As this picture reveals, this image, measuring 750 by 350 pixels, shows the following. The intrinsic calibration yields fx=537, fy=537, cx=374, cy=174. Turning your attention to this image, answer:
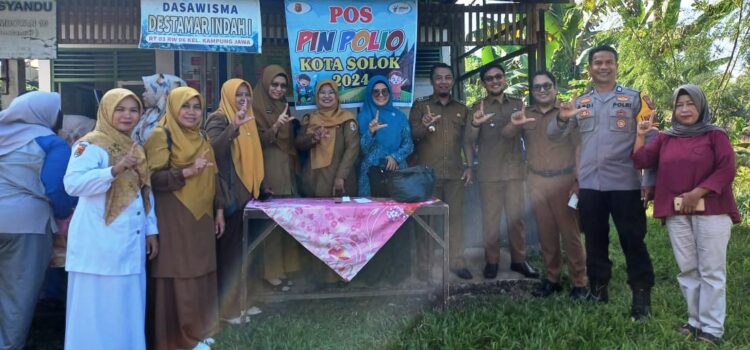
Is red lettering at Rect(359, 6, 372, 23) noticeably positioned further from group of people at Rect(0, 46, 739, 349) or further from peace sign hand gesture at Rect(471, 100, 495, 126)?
peace sign hand gesture at Rect(471, 100, 495, 126)

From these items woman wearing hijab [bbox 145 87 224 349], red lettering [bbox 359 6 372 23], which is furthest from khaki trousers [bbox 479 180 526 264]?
woman wearing hijab [bbox 145 87 224 349]

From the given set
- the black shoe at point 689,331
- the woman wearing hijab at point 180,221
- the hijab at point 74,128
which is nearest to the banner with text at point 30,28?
the hijab at point 74,128

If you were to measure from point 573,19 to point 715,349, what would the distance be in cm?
1035

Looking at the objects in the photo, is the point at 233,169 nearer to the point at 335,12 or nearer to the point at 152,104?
the point at 152,104

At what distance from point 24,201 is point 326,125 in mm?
2057

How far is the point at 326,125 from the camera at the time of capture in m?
4.21

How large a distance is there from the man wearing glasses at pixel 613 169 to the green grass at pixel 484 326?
0.33 meters

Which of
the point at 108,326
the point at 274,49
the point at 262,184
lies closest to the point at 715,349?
the point at 262,184

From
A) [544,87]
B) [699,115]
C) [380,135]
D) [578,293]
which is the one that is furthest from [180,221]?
[699,115]

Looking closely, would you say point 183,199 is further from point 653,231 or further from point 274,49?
point 653,231

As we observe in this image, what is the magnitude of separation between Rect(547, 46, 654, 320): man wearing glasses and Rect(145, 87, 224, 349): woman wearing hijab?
252 centimetres

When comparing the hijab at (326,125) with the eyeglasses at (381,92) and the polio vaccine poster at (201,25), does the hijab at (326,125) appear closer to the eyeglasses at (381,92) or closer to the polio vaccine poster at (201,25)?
the eyeglasses at (381,92)

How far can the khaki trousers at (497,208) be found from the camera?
14.8 feet

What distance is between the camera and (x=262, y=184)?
401cm
